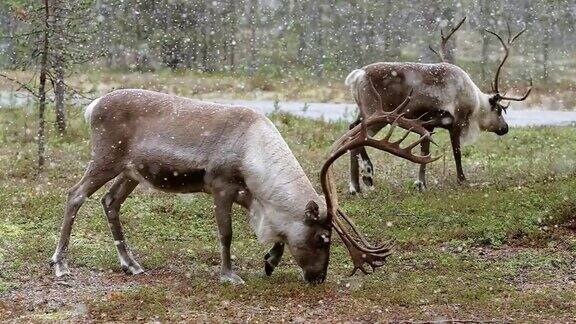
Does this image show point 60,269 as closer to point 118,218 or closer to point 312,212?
point 118,218

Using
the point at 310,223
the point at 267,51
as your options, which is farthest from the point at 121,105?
the point at 267,51

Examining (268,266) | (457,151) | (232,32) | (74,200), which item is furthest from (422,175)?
(232,32)

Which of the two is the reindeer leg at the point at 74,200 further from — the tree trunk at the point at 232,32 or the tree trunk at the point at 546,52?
the tree trunk at the point at 232,32

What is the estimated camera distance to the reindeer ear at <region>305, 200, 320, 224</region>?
756 cm

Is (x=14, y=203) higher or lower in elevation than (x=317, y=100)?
higher

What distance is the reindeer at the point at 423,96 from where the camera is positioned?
1248 centimetres

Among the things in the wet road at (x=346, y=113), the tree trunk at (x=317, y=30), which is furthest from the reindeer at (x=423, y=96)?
the tree trunk at (x=317, y=30)

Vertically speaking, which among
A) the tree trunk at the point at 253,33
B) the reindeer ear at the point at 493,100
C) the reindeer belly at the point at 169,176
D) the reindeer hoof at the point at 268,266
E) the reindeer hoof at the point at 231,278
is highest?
the reindeer belly at the point at 169,176

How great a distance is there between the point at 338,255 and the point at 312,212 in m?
1.88

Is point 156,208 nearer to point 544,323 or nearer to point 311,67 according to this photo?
point 544,323

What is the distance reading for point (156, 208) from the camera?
11.2 meters

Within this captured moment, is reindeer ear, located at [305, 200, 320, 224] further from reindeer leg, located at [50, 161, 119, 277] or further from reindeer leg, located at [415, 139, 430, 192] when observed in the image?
reindeer leg, located at [415, 139, 430, 192]

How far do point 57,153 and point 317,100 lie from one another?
12136mm

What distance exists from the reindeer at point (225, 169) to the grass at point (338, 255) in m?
0.34
